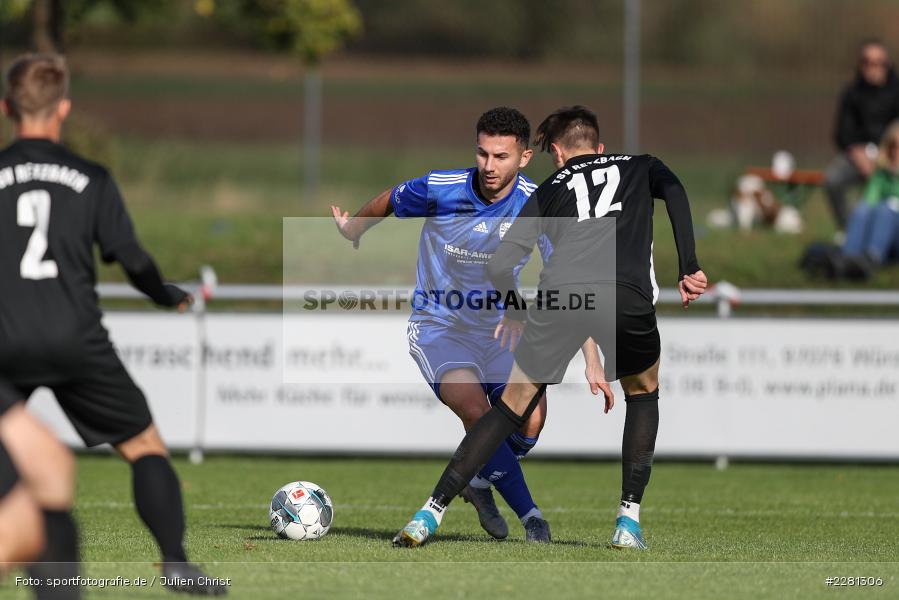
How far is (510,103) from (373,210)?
1213 centimetres

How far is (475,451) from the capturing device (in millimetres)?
6895

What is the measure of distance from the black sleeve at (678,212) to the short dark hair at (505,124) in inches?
28.6

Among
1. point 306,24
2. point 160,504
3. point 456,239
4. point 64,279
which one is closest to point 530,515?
point 456,239

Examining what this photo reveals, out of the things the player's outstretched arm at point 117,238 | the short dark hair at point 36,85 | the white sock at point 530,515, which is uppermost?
the short dark hair at point 36,85

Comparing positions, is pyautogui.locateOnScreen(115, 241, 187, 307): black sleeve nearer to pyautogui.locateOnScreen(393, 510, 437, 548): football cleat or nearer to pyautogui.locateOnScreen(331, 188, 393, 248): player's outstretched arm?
pyautogui.locateOnScreen(393, 510, 437, 548): football cleat

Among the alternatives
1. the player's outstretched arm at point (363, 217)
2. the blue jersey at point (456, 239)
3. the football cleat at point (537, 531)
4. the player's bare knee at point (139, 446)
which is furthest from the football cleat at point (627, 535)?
the player's bare knee at point (139, 446)

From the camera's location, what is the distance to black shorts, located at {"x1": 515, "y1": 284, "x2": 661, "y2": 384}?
6742 millimetres

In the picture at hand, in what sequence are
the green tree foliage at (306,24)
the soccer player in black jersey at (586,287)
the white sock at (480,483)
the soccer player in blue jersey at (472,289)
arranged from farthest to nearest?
the green tree foliage at (306,24)
the white sock at (480,483)
the soccer player in blue jersey at (472,289)
the soccer player in black jersey at (586,287)

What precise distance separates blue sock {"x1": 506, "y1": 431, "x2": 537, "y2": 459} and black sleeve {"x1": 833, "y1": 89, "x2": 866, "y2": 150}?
9.22m

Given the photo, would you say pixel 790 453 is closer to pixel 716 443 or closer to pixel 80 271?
pixel 716 443

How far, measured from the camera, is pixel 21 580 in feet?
19.5

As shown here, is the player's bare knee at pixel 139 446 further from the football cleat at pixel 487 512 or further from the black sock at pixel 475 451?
the football cleat at pixel 487 512

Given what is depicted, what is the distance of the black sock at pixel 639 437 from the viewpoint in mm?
7062

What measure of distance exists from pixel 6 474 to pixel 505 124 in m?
3.56
